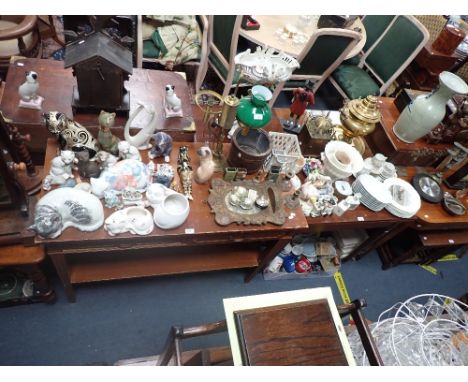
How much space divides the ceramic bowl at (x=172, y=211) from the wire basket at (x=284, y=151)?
24.6 inches

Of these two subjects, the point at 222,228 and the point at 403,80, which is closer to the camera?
the point at 222,228

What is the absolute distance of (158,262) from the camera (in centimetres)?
238

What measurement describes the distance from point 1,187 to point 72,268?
663 mm

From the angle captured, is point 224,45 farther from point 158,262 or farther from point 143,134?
point 158,262

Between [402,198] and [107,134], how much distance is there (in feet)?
6.28

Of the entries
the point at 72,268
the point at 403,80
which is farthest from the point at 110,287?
the point at 403,80

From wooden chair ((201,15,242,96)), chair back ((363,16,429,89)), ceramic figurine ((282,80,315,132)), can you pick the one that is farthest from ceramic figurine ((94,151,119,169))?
chair back ((363,16,429,89))

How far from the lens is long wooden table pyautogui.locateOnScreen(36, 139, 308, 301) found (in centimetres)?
191

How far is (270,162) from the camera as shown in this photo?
2.34 metres

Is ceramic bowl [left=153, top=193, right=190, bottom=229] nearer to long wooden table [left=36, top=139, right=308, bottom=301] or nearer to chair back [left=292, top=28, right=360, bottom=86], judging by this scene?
long wooden table [left=36, top=139, right=308, bottom=301]

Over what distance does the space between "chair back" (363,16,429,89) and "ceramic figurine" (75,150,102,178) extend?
2989mm

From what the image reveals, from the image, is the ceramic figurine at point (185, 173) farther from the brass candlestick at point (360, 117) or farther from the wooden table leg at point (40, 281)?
the brass candlestick at point (360, 117)

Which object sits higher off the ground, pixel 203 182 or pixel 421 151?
pixel 421 151

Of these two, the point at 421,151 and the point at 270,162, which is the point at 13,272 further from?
the point at 421,151
